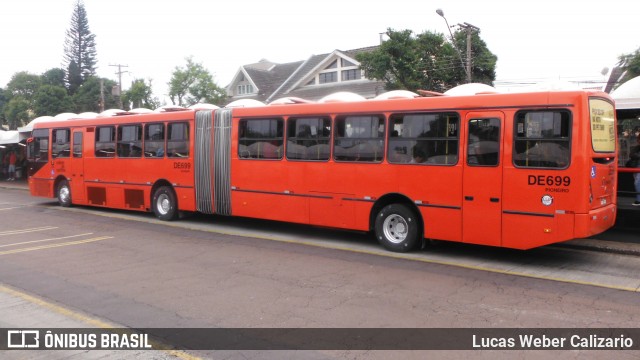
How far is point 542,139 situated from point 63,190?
15711 mm

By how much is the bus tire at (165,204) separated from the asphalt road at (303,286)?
2.26 m

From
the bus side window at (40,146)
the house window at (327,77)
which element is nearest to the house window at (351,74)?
the house window at (327,77)

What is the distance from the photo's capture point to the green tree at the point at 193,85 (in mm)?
45344

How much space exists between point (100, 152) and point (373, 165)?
9.99 metres

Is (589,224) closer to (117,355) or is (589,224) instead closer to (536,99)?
(536,99)

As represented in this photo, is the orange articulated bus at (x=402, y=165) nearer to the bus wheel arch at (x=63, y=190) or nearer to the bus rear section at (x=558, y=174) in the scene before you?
the bus rear section at (x=558, y=174)

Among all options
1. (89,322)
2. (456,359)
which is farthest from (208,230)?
(456,359)

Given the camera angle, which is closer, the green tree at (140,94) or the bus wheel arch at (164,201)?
the bus wheel arch at (164,201)

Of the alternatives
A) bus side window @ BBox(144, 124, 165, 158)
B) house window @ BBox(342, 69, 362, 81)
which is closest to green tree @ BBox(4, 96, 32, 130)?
house window @ BBox(342, 69, 362, 81)

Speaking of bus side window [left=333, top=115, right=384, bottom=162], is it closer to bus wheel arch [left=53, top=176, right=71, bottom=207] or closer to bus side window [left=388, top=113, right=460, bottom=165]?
bus side window [left=388, top=113, right=460, bottom=165]

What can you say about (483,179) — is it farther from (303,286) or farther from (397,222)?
(303,286)

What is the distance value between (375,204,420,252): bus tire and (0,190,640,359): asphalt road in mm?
272

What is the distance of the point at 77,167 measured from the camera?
55.0ft

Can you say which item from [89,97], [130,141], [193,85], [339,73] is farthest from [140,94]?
[130,141]
